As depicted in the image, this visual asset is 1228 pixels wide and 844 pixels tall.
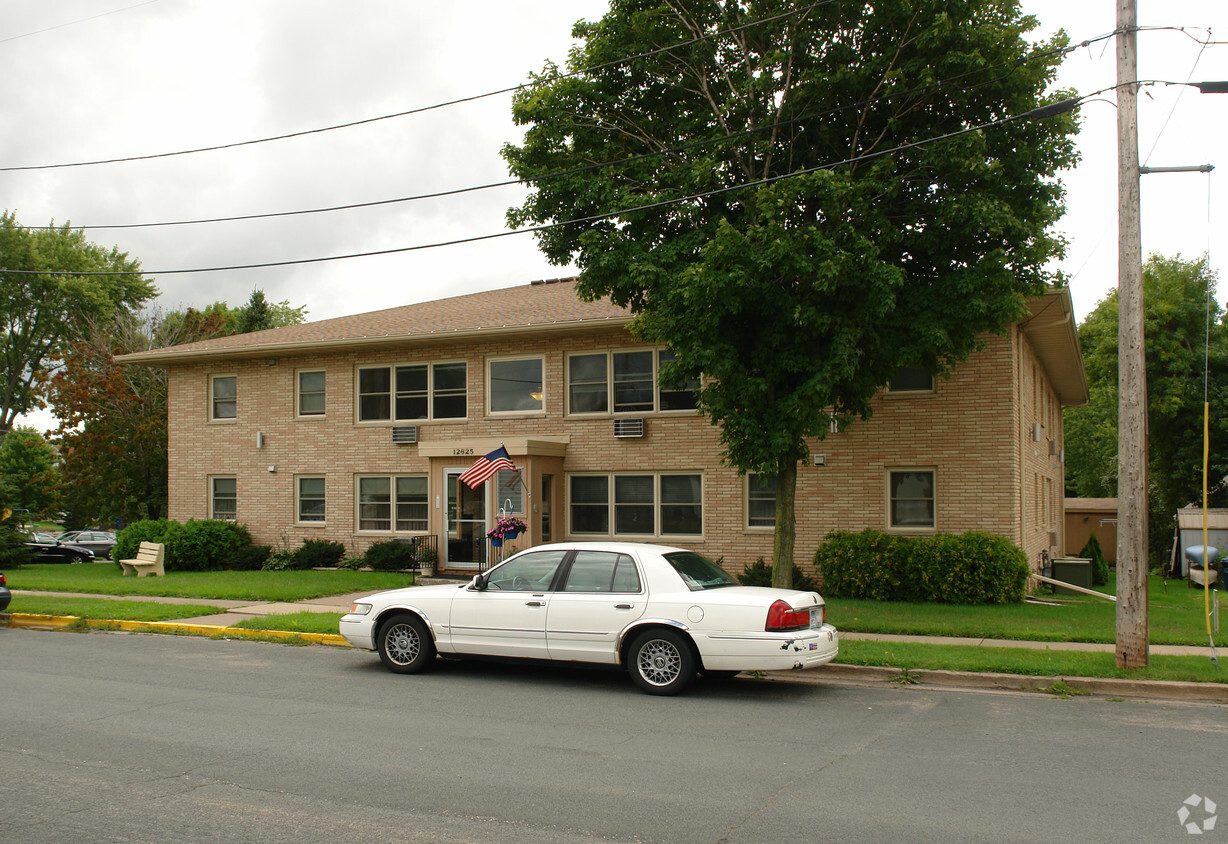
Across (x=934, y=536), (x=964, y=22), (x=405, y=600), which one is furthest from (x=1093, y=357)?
(x=405, y=600)

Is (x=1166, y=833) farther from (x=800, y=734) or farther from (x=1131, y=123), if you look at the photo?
(x=1131, y=123)

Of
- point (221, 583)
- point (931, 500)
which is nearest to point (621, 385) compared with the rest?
point (931, 500)

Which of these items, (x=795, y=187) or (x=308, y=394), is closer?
(x=795, y=187)

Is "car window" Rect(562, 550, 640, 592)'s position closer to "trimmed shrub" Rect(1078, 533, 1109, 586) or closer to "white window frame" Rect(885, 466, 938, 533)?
"white window frame" Rect(885, 466, 938, 533)

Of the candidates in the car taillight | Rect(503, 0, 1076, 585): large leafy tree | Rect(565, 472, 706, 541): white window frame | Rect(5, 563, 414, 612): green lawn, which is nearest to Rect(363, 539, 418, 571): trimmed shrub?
Rect(5, 563, 414, 612): green lawn

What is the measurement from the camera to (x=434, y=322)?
23359 mm

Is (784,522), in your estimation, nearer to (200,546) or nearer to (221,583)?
(221,583)

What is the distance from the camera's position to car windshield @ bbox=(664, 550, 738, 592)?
9766 millimetres

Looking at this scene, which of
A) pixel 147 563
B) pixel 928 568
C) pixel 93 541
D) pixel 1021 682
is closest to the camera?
pixel 1021 682

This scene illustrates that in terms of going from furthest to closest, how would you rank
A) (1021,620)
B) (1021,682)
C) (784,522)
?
(784,522), (1021,620), (1021,682)

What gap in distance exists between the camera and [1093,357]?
4128 cm

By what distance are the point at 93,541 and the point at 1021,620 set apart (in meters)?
31.6

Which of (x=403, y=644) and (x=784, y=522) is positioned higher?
(x=784, y=522)

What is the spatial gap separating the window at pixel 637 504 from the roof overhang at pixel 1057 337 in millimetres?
7358
